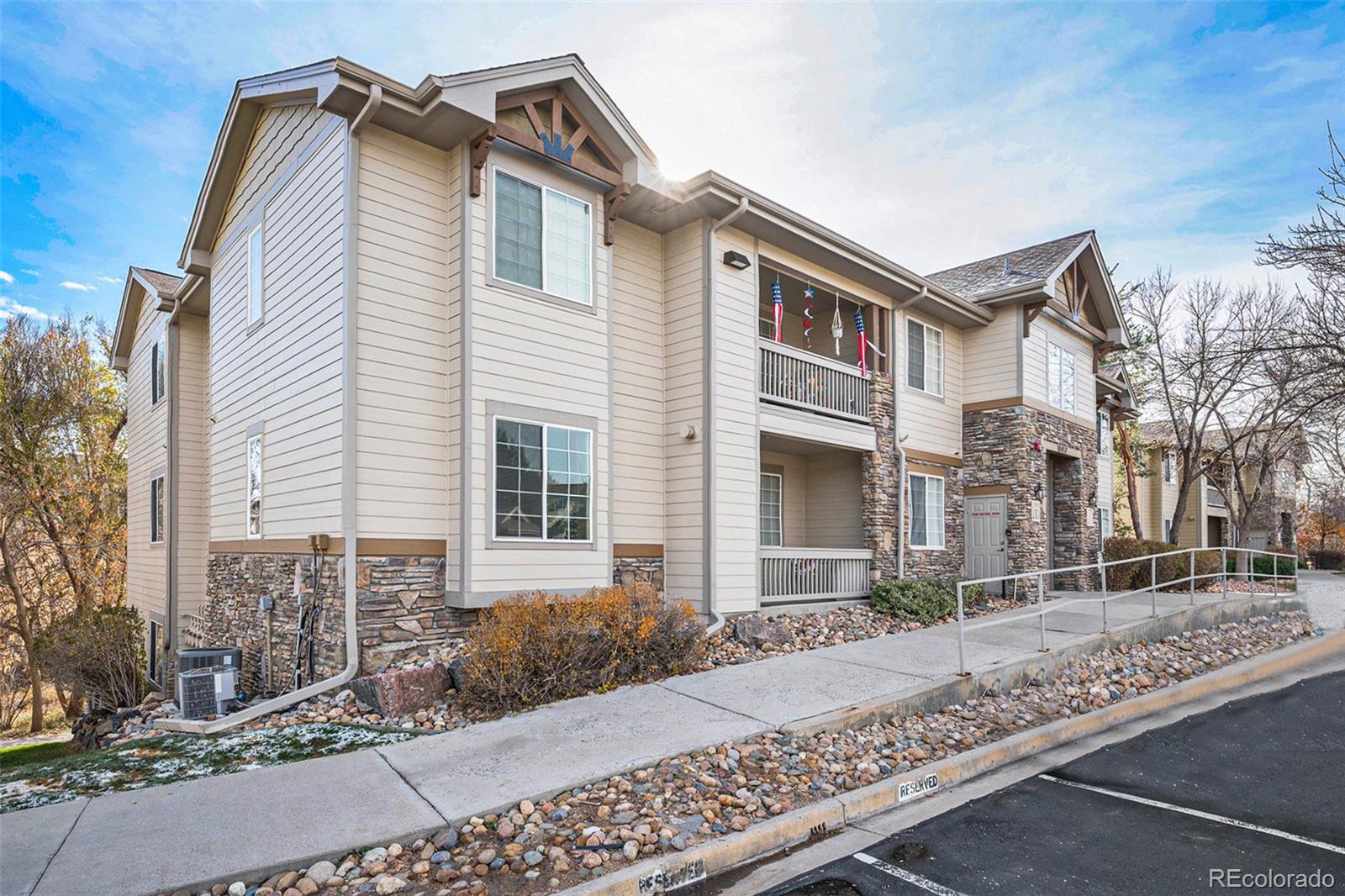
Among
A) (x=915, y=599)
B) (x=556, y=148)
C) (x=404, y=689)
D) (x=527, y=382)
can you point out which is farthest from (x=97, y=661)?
(x=915, y=599)

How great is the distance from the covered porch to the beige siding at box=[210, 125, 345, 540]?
22.5 feet

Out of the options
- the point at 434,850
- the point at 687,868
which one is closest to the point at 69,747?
the point at 434,850

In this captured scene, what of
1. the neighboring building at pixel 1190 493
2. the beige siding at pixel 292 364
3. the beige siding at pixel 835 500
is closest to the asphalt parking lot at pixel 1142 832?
the beige siding at pixel 292 364

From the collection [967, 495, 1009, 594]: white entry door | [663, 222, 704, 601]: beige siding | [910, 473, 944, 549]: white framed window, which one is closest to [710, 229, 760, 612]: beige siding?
[663, 222, 704, 601]: beige siding

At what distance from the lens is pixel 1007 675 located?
844cm

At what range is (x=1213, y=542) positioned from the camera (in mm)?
38781

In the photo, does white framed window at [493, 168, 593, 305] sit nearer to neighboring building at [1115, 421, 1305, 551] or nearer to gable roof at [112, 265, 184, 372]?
gable roof at [112, 265, 184, 372]

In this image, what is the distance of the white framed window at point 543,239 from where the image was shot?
9531 mm

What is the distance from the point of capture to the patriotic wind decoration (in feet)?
47.5

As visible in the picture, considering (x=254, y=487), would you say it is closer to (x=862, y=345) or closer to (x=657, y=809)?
(x=657, y=809)

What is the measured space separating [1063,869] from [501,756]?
386cm

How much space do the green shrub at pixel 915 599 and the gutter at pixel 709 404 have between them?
3710 mm

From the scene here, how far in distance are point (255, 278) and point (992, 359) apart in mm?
13934

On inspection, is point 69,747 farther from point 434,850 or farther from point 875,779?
point 875,779
